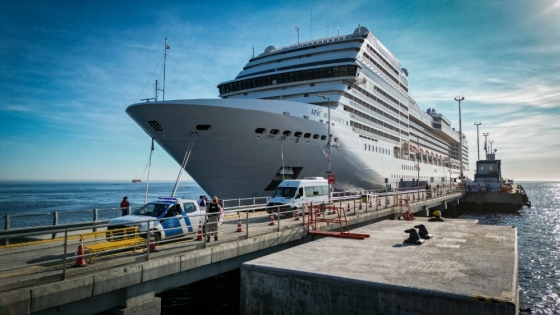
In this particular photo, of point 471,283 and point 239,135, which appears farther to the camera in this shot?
point 239,135

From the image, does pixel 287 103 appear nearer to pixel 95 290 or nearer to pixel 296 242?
pixel 296 242

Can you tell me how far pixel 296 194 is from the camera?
19172 millimetres

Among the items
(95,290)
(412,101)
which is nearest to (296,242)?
(95,290)

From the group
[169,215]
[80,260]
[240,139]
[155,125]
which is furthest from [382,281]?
[155,125]

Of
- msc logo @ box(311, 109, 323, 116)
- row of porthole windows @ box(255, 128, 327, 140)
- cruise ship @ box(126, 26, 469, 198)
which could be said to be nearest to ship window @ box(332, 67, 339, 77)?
cruise ship @ box(126, 26, 469, 198)

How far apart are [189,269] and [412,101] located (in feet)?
202

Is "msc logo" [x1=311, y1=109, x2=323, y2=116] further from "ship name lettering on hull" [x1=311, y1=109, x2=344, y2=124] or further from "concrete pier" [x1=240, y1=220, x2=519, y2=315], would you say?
"concrete pier" [x1=240, y1=220, x2=519, y2=315]

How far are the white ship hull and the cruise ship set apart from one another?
6 centimetres

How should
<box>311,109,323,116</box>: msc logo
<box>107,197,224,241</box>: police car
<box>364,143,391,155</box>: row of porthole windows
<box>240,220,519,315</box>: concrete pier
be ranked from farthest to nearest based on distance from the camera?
<box>364,143,391,155</box>: row of porthole windows < <box>311,109,323,116</box>: msc logo < <box>107,197,224,241</box>: police car < <box>240,220,519,315</box>: concrete pier

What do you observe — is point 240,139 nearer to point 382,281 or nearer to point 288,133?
point 288,133

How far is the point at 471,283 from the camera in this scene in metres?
7.65

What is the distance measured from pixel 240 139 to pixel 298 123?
4.63m

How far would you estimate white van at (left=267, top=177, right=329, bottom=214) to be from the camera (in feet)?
61.7

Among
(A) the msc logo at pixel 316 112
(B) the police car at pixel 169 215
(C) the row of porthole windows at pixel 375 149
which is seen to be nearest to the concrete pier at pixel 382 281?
(B) the police car at pixel 169 215
